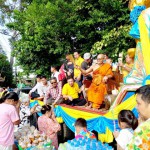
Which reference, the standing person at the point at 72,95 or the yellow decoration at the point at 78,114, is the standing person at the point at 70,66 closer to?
the standing person at the point at 72,95

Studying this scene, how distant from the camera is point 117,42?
10844mm

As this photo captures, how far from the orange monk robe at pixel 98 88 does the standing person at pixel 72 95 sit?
30.9 inches

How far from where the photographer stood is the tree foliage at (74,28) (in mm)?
11023

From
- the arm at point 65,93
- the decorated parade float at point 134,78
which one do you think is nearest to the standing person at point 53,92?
the arm at point 65,93

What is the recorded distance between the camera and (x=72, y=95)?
7242mm

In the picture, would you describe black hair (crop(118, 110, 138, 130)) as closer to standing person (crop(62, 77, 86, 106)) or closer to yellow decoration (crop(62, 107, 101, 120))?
yellow decoration (crop(62, 107, 101, 120))

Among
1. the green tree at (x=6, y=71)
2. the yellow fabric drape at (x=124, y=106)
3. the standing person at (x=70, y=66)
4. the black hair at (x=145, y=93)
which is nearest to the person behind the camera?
the black hair at (x=145, y=93)

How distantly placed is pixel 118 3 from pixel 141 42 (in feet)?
22.3

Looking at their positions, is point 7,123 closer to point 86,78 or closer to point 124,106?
point 124,106

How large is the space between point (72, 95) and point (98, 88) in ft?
3.41

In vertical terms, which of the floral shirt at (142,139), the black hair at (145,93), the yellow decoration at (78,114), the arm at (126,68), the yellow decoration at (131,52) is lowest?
the yellow decoration at (78,114)

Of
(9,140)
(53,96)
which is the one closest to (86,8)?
(53,96)

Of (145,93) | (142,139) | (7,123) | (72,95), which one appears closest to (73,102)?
(72,95)

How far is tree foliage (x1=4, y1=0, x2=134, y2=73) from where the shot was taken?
36.2 feet
